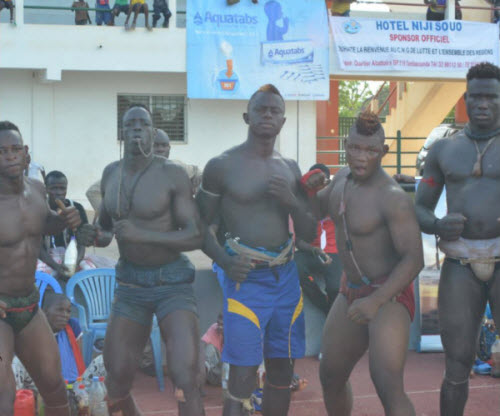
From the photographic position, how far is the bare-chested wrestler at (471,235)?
15.9ft

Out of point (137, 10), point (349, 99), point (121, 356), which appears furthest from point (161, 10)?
point (349, 99)

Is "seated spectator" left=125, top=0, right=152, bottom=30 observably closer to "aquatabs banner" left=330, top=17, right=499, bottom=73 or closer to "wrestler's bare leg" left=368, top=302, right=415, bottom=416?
"aquatabs banner" left=330, top=17, right=499, bottom=73

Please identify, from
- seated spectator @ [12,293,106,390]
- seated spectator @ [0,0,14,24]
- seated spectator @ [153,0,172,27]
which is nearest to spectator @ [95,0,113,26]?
seated spectator @ [153,0,172,27]

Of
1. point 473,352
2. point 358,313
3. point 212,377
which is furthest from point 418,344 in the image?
point 358,313

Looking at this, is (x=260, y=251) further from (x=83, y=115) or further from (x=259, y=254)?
(x=83, y=115)

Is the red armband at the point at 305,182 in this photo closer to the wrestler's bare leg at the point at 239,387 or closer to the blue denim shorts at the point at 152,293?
the blue denim shorts at the point at 152,293

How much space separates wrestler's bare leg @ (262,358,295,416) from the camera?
504 cm

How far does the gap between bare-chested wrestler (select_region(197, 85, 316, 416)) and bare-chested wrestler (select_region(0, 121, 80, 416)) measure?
961mm

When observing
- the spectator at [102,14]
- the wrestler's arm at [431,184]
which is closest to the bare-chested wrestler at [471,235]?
the wrestler's arm at [431,184]

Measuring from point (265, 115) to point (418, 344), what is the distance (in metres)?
4.15

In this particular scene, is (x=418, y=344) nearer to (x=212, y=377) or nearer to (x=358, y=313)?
(x=212, y=377)

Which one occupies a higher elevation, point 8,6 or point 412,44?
point 8,6

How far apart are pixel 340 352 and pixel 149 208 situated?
4.82 ft

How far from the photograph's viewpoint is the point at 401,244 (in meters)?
4.57
